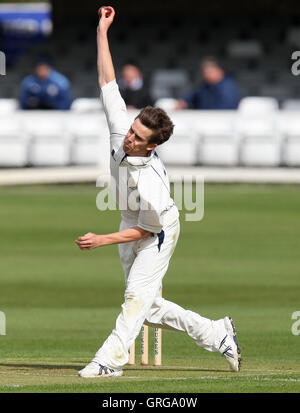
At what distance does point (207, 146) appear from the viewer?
88.2 ft

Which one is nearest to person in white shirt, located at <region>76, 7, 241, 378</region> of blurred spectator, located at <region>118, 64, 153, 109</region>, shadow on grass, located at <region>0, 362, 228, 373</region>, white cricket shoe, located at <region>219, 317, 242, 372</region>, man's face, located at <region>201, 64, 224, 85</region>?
white cricket shoe, located at <region>219, 317, 242, 372</region>

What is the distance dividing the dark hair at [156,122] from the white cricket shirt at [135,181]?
17 centimetres

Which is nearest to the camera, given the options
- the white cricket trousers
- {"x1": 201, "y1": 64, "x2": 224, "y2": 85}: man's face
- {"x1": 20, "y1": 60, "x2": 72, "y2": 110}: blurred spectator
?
the white cricket trousers

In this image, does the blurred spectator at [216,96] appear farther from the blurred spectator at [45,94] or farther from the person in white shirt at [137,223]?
the person in white shirt at [137,223]

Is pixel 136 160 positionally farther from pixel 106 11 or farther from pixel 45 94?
pixel 45 94

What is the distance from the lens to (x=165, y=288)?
48.2 ft

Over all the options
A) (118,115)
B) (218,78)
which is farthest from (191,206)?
(118,115)

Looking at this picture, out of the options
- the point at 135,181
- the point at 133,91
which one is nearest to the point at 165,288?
the point at 135,181

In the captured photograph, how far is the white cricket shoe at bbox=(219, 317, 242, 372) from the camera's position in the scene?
28.3 feet

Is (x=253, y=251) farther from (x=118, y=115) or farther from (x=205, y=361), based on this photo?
(x=118, y=115)

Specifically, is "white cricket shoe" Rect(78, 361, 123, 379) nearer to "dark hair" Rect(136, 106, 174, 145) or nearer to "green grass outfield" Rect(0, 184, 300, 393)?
"green grass outfield" Rect(0, 184, 300, 393)

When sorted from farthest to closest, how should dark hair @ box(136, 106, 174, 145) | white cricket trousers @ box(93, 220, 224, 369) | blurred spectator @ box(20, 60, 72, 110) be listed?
blurred spectator @ box(20, 60, 72, 110), white cricket trousers @ box(93, 220, 224, 369), dark hair @ box(136, 106, 174, 145)

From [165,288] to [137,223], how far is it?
6.58 metres

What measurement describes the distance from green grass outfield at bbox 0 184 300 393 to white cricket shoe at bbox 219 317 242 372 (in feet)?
0.39
